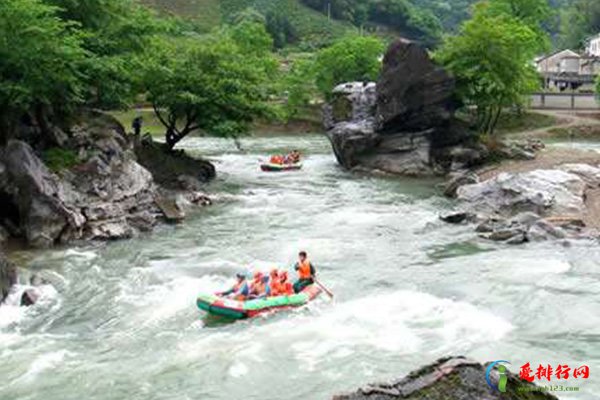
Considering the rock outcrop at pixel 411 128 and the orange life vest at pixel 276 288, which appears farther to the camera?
the rock outcrop at pixel 411 128

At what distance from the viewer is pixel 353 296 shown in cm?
2000

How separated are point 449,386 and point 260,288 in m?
11.2

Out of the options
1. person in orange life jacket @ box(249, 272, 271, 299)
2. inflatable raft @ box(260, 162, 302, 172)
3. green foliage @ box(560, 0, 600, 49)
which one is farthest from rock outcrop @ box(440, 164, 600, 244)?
green foliage @ box(560, 0, 600, 49)

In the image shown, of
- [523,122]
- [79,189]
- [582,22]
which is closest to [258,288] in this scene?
[79,189]

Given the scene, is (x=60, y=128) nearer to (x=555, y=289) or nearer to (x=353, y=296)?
(x=353, y=296)

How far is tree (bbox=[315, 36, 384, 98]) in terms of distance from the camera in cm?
7131

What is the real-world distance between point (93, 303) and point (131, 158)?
1384 centimetres

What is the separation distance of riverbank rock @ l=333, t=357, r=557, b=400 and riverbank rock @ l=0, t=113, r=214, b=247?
62.6 ft

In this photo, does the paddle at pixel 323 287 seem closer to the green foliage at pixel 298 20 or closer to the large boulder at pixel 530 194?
the large boulder at pixel 530 194

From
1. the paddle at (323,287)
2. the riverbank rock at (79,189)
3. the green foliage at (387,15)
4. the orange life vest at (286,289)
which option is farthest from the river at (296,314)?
the green foliage at (387,15)

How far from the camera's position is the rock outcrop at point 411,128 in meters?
44.1

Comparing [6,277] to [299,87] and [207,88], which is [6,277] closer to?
[207,88]

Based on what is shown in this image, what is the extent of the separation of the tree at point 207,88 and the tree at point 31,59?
9075 millimetres

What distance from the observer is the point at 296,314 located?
739 inches
